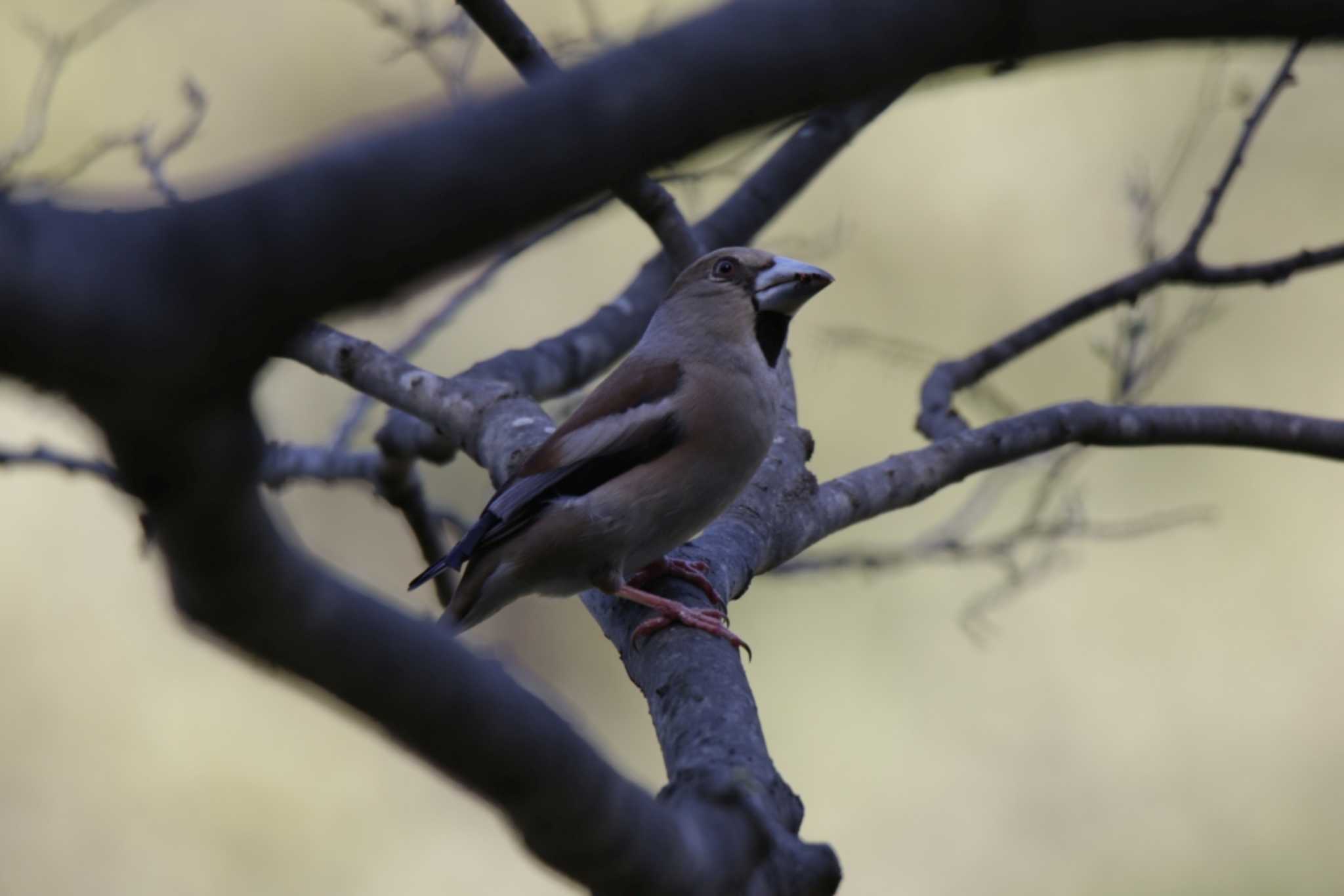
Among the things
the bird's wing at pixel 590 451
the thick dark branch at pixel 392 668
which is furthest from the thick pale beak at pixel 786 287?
the thick dark branch at pixel 392 668

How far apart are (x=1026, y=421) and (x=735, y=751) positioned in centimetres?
195

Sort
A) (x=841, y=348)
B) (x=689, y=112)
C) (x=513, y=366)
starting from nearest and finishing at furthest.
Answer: (x=689, y=112) < (x=513, y=366) < (x=841, y=348)

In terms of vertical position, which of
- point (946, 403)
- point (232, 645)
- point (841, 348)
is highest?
point (841, 348)

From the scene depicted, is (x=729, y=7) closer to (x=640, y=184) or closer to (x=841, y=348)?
(x=640, y=184)

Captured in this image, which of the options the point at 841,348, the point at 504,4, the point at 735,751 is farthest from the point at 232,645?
the point at 841,348

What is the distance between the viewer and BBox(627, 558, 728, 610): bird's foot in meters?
3.62

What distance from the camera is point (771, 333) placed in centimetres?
439

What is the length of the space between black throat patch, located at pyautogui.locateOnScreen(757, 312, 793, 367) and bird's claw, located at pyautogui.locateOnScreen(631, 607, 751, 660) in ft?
3.92

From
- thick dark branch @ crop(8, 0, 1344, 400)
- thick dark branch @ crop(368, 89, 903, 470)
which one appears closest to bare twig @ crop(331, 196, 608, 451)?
thick dark branch @ crop(368, 89, 903, 470)

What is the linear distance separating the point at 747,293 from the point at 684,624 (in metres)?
1.38

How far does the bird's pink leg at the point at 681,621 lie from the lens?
3.23 metres

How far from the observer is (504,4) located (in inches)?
142

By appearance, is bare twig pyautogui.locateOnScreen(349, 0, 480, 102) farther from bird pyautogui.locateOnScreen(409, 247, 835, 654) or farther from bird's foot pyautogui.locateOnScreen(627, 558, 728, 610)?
bird's foot pyautogui.locateOnScreen(627, 558, 728, 610)

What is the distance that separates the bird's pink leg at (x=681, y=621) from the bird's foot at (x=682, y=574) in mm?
161
